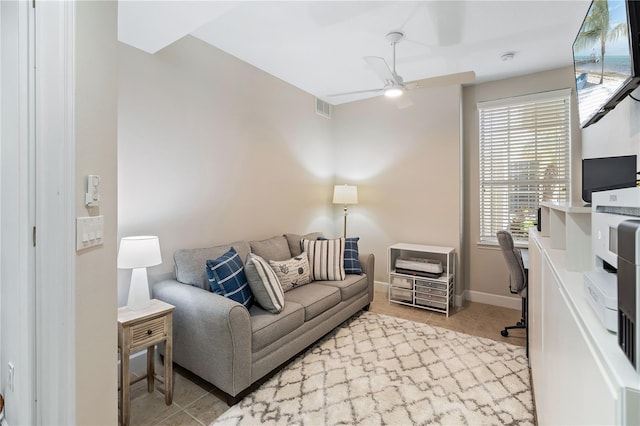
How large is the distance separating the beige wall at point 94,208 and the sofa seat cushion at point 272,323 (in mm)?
901

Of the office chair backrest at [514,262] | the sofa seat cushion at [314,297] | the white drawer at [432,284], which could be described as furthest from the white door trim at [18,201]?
the white drawer at [432,284]

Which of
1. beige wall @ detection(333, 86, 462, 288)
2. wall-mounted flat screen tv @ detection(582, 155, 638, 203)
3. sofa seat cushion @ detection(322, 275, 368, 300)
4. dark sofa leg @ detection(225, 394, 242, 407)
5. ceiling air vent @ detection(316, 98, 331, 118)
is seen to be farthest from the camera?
ceiling air vent @ detection(316, 98, 331, 118)

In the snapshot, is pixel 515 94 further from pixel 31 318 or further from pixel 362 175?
pixel 31 318

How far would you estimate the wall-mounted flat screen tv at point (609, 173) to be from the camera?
4.22ft

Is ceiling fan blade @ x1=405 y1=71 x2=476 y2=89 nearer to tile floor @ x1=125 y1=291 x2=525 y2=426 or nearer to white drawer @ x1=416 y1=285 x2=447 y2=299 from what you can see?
white drawer @ x1=416 y1=285 x2=447 y2=299

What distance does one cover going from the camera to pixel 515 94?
3.63 meters

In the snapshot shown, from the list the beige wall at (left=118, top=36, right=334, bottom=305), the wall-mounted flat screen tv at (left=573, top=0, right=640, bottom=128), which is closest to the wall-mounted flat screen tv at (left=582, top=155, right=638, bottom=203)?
the wall-mounted flat screen tv at (left=573, top=0, right=640, bottom=128)

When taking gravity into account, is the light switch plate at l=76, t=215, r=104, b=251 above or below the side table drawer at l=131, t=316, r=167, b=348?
above

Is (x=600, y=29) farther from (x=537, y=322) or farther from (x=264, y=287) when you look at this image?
(x=264, y=287)

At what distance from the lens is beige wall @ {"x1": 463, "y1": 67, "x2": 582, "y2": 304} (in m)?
3.64

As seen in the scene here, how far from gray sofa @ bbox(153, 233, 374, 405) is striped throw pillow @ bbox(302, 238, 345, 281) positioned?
308 mm

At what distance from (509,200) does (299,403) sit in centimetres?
342

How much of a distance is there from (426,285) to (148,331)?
2979 mm

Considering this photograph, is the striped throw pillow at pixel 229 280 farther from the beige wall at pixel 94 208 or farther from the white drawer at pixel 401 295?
the white drawer at pixel 401 295
